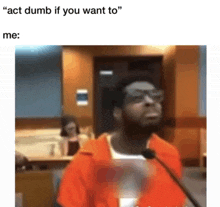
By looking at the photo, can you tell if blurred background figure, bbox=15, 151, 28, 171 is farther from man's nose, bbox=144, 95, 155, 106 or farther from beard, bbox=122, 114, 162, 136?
man's nose, bbox=144, 95, 155, 106

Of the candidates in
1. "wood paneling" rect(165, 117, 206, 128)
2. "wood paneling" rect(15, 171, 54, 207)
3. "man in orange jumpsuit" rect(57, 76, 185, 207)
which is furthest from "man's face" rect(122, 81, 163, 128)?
"wood paneling" rect(15, 171, 54, 207)

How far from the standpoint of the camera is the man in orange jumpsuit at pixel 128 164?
133cm

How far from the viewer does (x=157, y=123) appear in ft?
4.40

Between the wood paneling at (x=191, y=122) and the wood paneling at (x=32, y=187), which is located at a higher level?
the wood paneling at (x=191, y=122)

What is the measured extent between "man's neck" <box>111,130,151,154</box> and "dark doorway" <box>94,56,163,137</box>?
5 centimetres

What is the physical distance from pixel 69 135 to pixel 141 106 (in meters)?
0.35

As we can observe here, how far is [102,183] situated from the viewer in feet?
4.51

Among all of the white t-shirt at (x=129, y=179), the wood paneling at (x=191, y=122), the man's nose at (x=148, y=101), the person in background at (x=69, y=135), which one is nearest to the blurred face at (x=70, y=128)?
the person in background at (x=69, y=135)

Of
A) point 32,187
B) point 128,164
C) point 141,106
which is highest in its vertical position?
point 141,106

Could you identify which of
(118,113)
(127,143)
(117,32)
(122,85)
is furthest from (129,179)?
(117,32)

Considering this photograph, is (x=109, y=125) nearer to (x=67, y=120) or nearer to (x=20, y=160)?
(x=67, y=120)

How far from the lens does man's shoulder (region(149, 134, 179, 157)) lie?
1354mm

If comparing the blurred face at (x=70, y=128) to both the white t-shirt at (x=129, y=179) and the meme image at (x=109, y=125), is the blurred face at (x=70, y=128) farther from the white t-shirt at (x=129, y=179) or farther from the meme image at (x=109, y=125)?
the white t-shirt at (x=129, y=179)

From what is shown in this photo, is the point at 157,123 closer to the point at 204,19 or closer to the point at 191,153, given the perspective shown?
the point at 191,153
